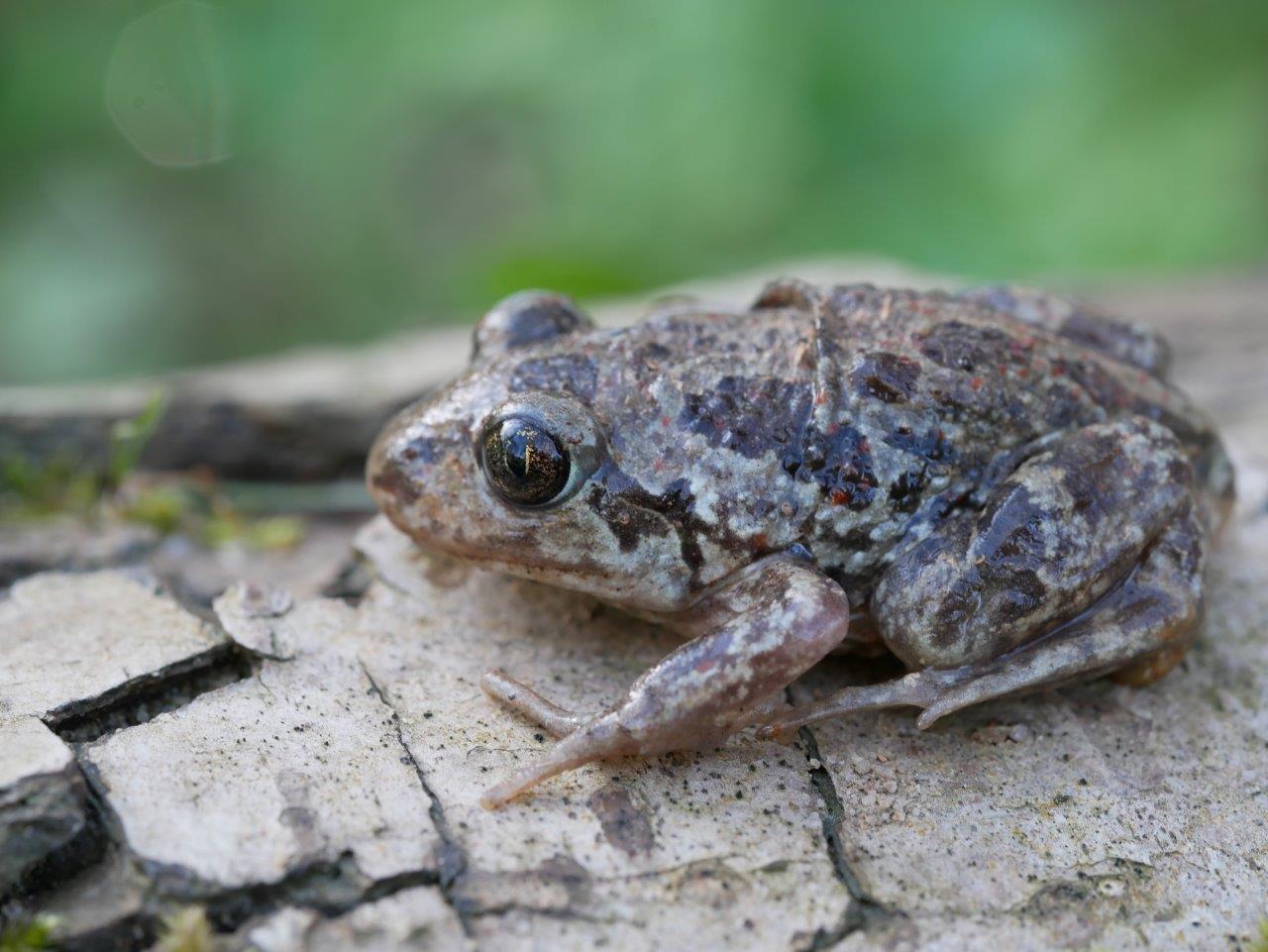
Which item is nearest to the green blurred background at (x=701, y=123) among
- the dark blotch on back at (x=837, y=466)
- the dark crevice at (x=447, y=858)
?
the dark blotch on back at (x=837, y=466)

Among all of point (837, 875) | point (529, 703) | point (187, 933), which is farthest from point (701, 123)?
point (187, 933)

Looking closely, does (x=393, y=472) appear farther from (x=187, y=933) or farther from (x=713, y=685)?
(x=187, y=933)

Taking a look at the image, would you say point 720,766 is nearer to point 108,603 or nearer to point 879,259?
point 108,603

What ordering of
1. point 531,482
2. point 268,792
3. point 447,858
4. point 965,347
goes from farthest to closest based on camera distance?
point 965,347 < point 531,482 < point 268,792 < point 447,858

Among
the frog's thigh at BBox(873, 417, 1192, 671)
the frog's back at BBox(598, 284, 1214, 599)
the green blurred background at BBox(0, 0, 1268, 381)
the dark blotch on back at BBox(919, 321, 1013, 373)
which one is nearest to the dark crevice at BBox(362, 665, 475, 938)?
the frog's back at BBox(598, 284, 1214, 599)

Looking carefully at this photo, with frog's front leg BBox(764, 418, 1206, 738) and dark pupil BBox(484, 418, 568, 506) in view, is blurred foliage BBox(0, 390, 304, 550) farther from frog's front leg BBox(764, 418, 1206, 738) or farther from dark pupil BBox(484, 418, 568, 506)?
frog's front leg BBox(764, 418, 1206, 738)

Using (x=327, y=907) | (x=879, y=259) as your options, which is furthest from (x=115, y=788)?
(x=879, y=259)
